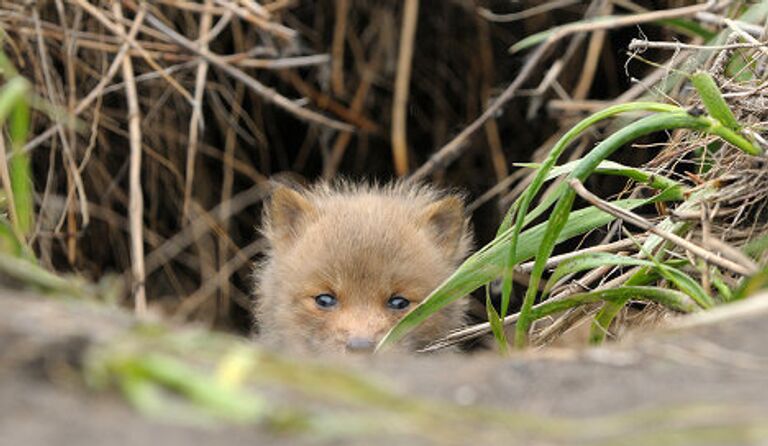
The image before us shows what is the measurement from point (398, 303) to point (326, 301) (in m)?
0.28

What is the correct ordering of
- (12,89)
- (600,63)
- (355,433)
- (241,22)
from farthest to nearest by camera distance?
(600,63), (241,22), (12,89), (355,433)

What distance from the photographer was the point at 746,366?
2.37 meters

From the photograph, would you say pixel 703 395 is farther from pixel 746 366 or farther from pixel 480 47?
pixel 480 47

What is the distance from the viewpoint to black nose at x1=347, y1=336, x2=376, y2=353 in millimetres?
4368

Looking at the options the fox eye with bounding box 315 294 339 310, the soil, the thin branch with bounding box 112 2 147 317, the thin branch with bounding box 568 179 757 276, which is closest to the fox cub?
the fox eye with bounding box 315 294 339 310

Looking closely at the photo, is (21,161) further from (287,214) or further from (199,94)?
(199,94)

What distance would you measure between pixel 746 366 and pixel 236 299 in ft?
18.4

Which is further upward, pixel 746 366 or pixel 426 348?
pixel 746 366

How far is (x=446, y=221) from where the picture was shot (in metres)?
5.18

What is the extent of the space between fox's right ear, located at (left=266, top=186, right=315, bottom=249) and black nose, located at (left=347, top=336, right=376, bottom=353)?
2.86ft

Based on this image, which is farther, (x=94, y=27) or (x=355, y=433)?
(x=94, y=27)

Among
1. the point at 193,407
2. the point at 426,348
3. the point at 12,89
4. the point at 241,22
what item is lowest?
the point at 426,348

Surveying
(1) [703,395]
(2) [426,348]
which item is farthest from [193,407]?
(2) [426,348]

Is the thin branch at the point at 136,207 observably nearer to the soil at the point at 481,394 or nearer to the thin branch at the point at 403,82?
the thin branch at the point at 403,82
